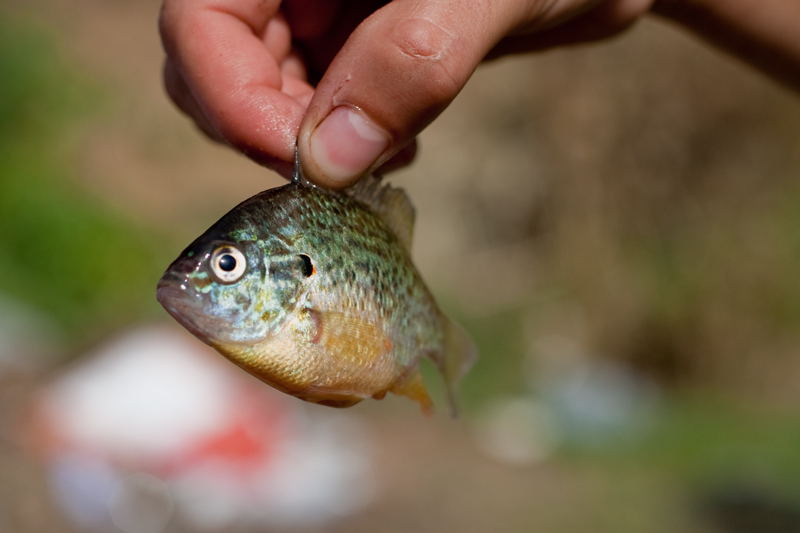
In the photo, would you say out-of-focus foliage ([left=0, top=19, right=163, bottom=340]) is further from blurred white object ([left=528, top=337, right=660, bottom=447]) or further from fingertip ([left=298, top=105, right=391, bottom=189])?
fingertip ([left=298, top=105, right=391, bottom=189])

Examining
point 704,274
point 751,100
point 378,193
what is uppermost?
point 378,193

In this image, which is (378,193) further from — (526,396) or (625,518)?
(526,396)

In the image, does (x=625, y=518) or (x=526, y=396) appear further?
(x=526, y=396)

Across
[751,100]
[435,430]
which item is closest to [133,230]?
[435,430]

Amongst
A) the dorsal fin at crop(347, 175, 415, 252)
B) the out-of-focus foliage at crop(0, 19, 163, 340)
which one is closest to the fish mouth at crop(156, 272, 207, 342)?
the dorsal fin at crop(347, 175, 415, 252)

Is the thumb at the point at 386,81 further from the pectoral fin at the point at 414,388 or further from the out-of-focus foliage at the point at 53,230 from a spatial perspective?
the out-of-focus foliage at the point at 53,230

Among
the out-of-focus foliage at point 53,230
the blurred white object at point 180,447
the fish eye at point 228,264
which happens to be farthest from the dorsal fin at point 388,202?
the out-of-focus foliage at point 53,230

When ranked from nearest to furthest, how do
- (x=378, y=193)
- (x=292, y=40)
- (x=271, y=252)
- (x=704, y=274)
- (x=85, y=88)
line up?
(x=271, y=252)
(x=378, y=193)
(x=292, y=40)
(x=704, y=274)
(x=85, y=88)
